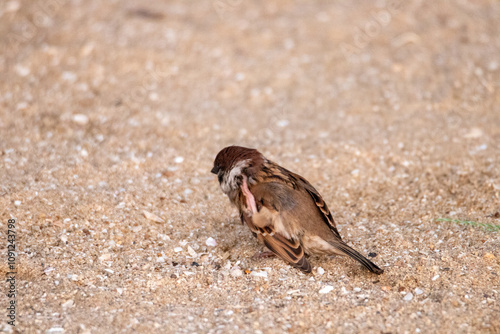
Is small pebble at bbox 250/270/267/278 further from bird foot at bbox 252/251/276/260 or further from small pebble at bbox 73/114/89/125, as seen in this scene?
small pebble at bbox 73/114/89/125

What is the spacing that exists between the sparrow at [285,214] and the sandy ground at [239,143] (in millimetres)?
183

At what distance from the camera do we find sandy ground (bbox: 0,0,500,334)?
3625 millimetres

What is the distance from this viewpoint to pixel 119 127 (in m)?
6.01

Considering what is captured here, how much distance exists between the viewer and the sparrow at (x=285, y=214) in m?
3.96

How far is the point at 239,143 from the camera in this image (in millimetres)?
5918

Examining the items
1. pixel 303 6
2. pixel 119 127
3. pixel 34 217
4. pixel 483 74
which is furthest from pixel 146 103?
pixel 483 74

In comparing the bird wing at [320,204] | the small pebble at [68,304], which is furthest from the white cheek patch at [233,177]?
the small pebble at [68,304]

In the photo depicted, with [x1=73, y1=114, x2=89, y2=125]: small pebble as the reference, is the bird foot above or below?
above

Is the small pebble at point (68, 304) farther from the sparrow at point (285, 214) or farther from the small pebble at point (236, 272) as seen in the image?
the sparrow at point (285, 214)

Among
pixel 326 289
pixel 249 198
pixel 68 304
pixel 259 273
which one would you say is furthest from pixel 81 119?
pixel 326 289

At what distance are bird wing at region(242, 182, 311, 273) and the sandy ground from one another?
15cm

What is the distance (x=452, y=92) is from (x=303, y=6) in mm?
2947

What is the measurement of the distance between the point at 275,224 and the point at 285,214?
0.35 feet

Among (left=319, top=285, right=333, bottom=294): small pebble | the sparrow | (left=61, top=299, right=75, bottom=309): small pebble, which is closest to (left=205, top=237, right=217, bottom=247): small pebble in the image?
the sparrow
